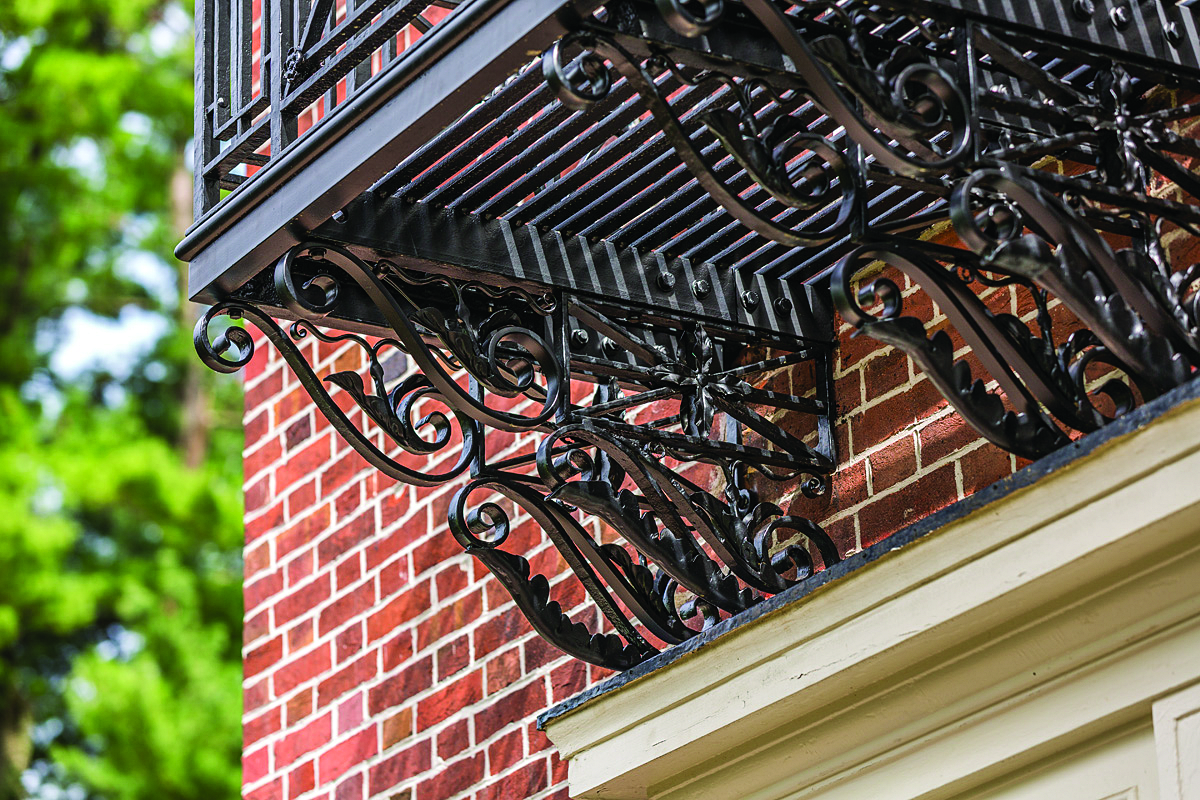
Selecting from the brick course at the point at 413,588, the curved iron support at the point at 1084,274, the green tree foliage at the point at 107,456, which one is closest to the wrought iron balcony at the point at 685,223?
the curved iron support at the point at 1084,274

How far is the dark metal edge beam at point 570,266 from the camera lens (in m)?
2.93

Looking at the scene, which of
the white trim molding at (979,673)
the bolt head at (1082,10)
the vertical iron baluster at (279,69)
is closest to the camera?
the white trim molding at (979,673)

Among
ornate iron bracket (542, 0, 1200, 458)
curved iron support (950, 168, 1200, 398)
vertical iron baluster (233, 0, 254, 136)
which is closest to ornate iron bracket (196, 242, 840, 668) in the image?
vertical iron baluster (233, 0, 254, 136)

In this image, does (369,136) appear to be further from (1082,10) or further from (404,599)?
(404,599)

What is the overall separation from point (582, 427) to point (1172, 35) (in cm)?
106

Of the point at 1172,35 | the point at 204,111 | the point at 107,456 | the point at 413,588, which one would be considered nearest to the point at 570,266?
the point at 204,111

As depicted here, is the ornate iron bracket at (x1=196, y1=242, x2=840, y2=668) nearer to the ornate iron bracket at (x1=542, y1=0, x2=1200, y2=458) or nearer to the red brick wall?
the red brick wall

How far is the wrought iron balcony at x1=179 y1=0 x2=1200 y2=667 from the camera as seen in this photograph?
7.84ft

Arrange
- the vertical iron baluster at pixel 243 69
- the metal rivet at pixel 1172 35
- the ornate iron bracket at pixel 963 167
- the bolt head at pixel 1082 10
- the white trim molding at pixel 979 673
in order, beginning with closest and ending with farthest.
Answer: the ornate iron bracket at pixel 963 167 < the white trim molding at pixel 979 673 < the bolt head at pixel 1082 10 < the metal rivet at pixel 1172 35 < the vertical iron baluster at pixel 243 69

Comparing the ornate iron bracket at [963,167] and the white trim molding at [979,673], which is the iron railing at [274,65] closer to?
the ornate iron bracket at [963,167]

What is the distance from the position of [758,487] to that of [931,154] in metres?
1.18

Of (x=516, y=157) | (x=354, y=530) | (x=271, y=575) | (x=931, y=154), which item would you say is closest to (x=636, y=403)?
(x=516, y=157)

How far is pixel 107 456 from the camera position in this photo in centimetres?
1374

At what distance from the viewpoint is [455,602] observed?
404cm
